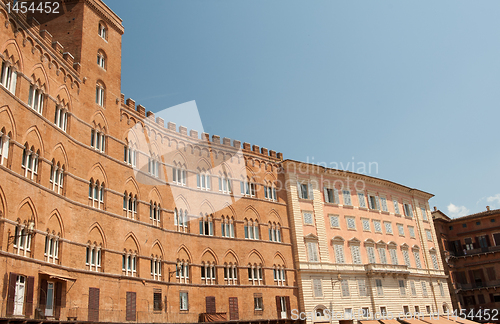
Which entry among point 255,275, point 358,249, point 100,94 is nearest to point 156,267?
point 255,275

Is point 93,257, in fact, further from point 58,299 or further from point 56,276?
point 56,276

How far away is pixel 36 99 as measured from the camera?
26547mm

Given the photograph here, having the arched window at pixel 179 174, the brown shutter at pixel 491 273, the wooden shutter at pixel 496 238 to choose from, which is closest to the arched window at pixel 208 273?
the arched window at pixel 179 174

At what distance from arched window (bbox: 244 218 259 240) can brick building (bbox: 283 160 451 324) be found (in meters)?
4.28

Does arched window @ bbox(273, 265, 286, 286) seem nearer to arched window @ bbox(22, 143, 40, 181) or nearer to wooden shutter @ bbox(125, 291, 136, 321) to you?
wooden shutter @ bbox(125, 291, 136, 321)

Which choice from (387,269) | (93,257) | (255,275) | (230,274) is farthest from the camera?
(387,269)

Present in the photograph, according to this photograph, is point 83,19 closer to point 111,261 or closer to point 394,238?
point 111,261

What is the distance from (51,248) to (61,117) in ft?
27.0

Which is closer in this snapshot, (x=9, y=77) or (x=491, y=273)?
(x=9, y=77)

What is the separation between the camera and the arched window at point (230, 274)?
1494 inches

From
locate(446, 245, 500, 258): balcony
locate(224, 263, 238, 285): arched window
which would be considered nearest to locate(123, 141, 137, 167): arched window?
locate(224, 263, 238, 285): arched window

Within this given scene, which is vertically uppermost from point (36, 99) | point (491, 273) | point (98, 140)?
point (36, 99)

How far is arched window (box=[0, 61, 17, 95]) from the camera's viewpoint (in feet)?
78.1

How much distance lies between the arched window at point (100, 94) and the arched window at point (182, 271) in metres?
13.2
